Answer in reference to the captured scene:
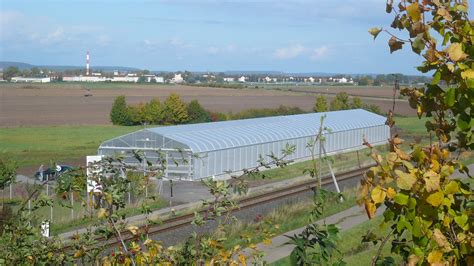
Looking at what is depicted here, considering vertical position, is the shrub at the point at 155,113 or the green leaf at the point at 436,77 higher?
the green leaf at the point at 436,77

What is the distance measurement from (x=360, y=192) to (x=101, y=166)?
188 cm

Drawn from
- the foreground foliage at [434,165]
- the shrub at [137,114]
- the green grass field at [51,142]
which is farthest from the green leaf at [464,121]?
the shrub at [137,114]

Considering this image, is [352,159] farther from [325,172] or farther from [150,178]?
[150,178]

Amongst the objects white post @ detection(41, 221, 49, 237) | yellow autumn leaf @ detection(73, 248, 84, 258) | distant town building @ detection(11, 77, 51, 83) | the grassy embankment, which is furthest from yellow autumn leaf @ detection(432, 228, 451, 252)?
distant town building @ detection(11, 77, 51, 83)

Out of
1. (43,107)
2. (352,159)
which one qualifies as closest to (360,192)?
(352,159)

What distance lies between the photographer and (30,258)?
449 centimetres

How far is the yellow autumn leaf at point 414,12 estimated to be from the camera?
309 centimetres

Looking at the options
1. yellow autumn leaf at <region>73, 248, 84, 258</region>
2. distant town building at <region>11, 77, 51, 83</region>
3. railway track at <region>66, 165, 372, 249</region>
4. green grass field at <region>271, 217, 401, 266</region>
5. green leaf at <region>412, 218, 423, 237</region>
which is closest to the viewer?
green leaf at <region>412, 218, 423, 237</region>

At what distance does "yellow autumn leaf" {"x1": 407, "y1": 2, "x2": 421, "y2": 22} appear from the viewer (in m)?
3.09

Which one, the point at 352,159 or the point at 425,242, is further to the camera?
the point at 352,159

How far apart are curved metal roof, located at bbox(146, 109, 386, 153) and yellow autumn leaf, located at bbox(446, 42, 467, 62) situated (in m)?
25.1

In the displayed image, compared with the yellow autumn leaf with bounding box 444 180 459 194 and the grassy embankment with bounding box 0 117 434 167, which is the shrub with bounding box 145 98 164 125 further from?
the yellow autumn leaf with bounding box 444 180 459 194

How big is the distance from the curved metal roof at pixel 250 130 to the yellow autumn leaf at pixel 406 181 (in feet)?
82.9

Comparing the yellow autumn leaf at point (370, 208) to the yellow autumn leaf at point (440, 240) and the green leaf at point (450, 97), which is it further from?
the green leaf at point (450, 97)
